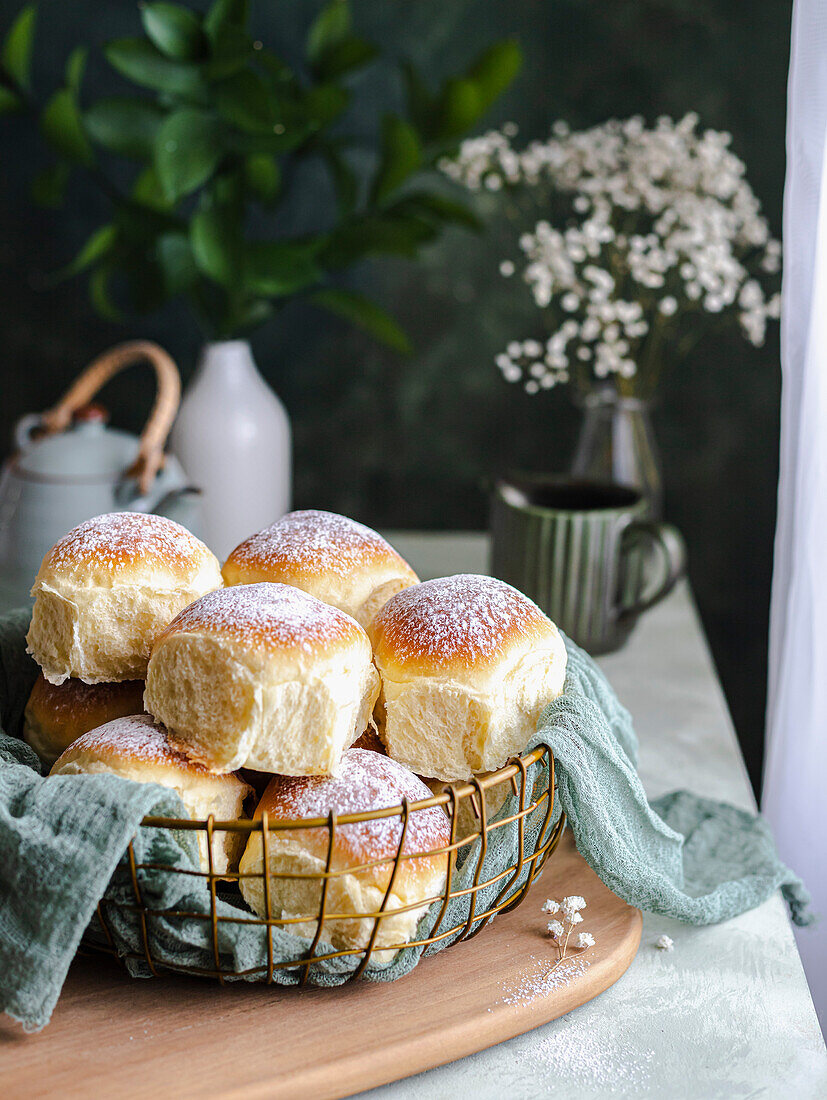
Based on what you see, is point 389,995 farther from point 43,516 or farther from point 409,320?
point 409,320

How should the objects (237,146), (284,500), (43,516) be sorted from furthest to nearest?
(284,500) → (237,146) → (43,516)

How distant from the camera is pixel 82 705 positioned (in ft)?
Answer: 2.56

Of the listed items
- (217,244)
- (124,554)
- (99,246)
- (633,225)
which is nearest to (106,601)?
(124,554)

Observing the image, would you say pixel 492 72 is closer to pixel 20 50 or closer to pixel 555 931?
pixel 20 50

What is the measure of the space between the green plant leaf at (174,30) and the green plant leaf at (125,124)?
3.6 inches

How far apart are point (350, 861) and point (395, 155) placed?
1088mm

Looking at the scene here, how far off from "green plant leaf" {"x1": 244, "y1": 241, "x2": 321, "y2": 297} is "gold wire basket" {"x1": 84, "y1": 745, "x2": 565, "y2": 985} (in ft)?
2.97

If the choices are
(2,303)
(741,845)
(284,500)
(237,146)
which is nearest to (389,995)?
(741,845)

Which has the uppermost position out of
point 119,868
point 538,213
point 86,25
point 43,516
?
point 86,25

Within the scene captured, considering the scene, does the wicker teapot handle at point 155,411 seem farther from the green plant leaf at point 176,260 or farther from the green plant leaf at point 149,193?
the green plant leaf at point 149,193

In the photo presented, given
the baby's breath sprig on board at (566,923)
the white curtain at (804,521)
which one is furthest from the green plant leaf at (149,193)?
the baby's breath sprig on board at (566,923)

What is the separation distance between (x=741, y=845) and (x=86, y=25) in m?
1.44

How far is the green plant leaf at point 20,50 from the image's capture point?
1.47 m

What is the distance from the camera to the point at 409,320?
1.72m
